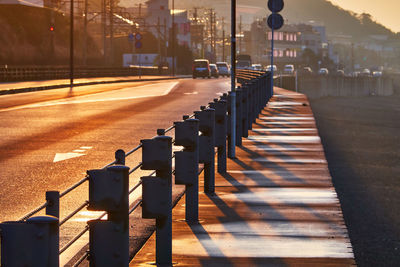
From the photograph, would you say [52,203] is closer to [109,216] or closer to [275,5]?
[109,216]

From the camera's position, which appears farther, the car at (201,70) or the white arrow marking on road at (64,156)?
the car at (201,70)

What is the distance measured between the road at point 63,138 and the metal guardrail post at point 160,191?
2.71 meters

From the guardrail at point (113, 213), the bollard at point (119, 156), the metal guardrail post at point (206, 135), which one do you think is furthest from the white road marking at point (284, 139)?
the bollard at point (119, 156)

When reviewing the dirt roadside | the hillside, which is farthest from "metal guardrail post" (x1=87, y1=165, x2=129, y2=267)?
the hillside

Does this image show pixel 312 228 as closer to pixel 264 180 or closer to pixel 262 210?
pixel 262 210

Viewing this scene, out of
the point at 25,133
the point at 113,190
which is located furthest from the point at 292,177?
the point at 25,133

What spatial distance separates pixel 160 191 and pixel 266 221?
2.52m

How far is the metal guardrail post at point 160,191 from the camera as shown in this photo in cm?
668

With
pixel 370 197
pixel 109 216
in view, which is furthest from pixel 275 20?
pixel 109 216

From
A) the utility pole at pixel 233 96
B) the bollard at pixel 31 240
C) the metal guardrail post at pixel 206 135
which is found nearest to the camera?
the bollard at pixel 31 240

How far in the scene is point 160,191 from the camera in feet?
21.9

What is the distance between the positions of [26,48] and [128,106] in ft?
217

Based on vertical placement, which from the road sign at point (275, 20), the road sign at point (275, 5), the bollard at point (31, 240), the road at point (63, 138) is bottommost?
the road at point (63, 138)

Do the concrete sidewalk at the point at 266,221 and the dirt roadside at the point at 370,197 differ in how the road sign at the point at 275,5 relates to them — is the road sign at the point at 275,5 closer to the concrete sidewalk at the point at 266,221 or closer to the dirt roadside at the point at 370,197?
the dirt roadside at the point at 370,197
